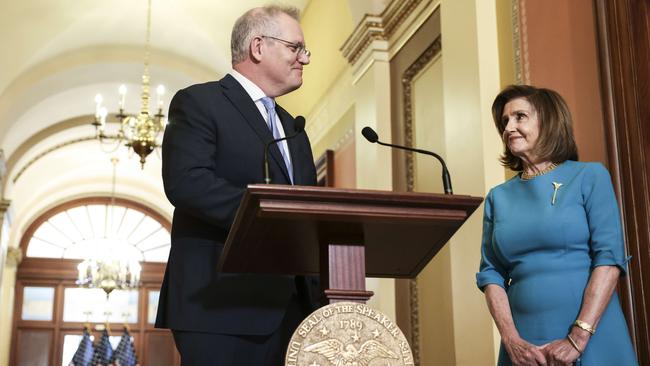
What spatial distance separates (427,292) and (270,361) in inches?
117

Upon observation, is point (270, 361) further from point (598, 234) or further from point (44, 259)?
point (44, 259)

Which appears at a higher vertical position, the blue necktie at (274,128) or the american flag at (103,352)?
the blue necktie at (274,128)

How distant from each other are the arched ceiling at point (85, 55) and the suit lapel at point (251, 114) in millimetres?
6202

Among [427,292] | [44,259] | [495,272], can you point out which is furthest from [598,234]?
[44,259]

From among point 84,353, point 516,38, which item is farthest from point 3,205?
point 516,38

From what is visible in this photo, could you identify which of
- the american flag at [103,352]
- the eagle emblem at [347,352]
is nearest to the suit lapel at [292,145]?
the eagle emblem at [347,352]

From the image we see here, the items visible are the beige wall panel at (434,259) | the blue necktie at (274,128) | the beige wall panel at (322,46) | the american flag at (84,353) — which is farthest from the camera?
the american flag at (84,353)

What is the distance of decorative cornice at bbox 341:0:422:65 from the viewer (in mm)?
5453

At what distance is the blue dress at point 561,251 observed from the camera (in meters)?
2.21

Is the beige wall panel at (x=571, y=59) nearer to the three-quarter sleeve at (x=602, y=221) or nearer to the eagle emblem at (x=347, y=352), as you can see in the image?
the three-quarter sleeve at (x=602, y=221)

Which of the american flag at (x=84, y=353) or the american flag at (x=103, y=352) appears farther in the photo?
the american flag at (x=103, y=352)

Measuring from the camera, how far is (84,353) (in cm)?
1481

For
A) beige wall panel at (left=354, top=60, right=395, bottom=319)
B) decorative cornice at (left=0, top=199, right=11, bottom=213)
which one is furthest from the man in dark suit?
decorative cornice at (left=0, top=199, right=11, bottom=213)

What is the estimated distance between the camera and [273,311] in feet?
6.91
